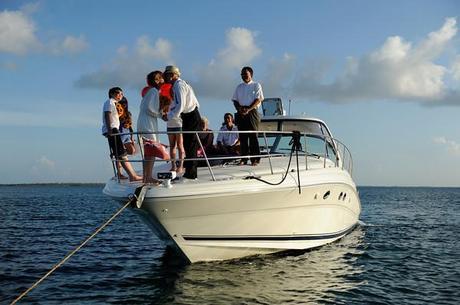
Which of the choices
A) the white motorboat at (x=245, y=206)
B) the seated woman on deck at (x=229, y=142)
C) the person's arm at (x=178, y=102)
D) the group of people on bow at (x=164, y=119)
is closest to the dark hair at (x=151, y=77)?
the group of people on bow at (x=164, y=119)

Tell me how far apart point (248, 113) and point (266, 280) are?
3.16 meters

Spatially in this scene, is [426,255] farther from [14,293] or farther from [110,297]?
[14,293]

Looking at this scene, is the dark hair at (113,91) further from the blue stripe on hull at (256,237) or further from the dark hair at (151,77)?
the blue stripe on hull at (256,237)

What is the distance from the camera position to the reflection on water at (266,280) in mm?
7293

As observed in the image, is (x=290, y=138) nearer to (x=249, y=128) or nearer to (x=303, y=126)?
(x=303, y=126)

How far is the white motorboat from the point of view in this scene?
7.77 m

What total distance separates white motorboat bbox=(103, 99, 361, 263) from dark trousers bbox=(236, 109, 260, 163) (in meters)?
0.34

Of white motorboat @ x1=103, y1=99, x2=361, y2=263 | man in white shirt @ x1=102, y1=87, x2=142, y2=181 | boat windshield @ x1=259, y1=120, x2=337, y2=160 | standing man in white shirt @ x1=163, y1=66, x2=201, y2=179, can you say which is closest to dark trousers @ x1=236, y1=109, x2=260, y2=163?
white motorboat @ x1=103, y1=99, x2=361, y2=263

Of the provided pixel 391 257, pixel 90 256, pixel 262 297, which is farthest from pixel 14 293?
pixel 391 257

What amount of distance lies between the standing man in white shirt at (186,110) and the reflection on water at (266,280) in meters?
1.71

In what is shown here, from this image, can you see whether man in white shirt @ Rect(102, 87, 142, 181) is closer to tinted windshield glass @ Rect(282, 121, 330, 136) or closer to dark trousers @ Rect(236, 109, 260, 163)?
dark trousers @ Rect(236, 109, 260, 163)

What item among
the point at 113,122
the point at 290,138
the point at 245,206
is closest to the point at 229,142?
the point at 290,138

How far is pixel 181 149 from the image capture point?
26.8 ft

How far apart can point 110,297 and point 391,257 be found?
6.54 meters
